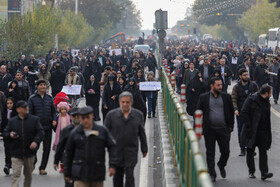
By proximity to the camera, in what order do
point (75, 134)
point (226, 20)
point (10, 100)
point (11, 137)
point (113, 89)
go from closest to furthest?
point (75, 134) → point (11, 137) → point (10, 100) → point (113, 89) → point (226, 20)

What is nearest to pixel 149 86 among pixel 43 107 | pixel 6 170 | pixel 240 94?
pixel 240 94

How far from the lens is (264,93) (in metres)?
10.2

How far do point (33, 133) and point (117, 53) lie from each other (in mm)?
30310

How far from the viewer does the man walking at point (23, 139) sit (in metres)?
9.04

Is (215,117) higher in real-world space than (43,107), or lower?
lower

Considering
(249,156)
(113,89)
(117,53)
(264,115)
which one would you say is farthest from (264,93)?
(117,53)

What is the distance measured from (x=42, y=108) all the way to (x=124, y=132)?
3.02 m

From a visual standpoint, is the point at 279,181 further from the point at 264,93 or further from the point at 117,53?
the point at 117,53

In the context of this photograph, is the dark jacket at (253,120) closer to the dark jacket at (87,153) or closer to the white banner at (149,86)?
the dark jacket at (87,153)

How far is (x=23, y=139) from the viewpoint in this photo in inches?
358

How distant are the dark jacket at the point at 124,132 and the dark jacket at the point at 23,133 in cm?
123

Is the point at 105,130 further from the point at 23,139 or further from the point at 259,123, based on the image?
the point at 259,123

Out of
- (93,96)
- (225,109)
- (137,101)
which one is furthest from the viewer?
(93,96)

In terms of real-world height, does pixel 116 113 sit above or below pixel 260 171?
above
